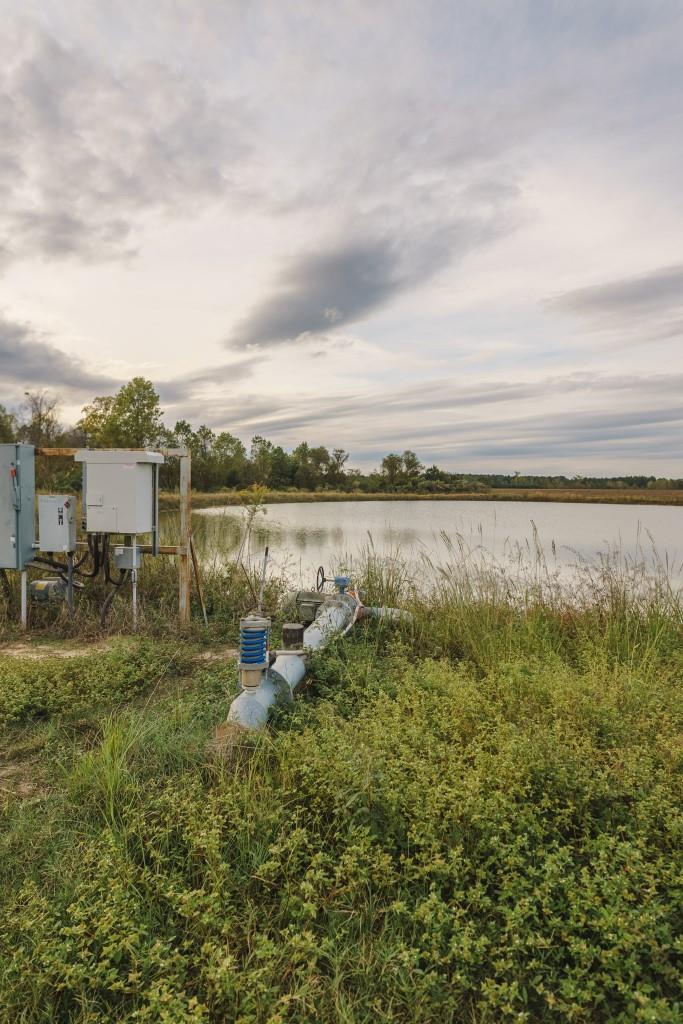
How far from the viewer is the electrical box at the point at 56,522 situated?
651 cm

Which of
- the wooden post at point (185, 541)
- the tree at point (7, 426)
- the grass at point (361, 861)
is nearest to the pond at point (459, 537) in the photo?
the wooden post at point (185, 541)

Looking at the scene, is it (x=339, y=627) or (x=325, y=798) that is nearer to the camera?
(x=325, y=798)

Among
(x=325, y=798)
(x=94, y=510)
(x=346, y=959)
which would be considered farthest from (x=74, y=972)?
(x=94, y=510)

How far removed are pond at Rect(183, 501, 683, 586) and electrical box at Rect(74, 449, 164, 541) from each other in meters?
2.03

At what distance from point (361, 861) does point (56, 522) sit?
17.8 feet

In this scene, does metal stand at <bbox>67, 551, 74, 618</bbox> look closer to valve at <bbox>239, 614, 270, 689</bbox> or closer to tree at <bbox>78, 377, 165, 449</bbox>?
valve at <bbox>239, 614, 270, 689</bbox>

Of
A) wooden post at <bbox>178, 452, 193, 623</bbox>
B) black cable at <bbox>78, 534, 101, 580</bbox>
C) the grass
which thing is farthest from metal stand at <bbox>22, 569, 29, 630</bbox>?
the grass

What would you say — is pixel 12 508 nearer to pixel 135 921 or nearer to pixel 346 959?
pixel 135 921

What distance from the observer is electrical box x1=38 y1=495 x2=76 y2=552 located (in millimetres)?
6508

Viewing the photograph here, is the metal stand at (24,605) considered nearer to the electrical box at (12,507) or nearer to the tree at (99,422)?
the electrical box at (12,507)

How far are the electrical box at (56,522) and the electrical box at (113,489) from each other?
10.0 inches

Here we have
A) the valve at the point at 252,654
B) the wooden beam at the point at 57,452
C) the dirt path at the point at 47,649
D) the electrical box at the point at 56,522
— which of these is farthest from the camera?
the wooden beam at the point at 57,452

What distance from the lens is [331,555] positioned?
29.1 ft

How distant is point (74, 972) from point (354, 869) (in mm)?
1053
